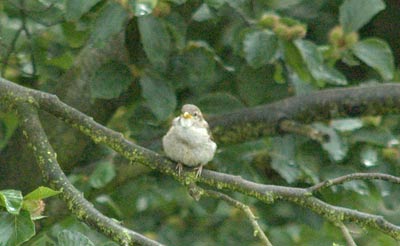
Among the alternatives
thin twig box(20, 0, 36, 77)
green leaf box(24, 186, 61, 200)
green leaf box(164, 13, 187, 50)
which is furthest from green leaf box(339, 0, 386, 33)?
green leaf box(24, 186, 61, 200)

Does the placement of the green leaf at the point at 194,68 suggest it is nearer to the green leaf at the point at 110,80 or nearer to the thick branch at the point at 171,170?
the green leaf at the point at 110,80

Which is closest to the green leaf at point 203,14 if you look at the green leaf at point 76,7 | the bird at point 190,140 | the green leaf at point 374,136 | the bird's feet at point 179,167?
the bird at point 190,140

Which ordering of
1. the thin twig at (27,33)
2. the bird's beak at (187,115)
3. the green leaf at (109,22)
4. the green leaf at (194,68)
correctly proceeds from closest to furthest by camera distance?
the green leaf at (109,22), the bird's beak at (187,115), the green leaf at (194,68), the thin twig at (27,33)

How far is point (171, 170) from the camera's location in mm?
3244

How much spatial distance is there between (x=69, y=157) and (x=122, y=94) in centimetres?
35

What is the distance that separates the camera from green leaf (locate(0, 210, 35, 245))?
2.69 m

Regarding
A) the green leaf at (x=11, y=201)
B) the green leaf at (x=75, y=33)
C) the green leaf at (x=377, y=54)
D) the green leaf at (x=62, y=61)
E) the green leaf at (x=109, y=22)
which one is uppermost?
the green leaf at (x=11, y=201)

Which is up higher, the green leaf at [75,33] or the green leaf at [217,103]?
the green leaf at [75,33]

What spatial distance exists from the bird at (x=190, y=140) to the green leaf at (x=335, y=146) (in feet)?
1.70

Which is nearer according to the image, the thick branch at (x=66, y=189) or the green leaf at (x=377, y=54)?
the thick branch at (x=66, y=189)

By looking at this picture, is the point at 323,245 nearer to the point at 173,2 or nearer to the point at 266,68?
the point at 266,68

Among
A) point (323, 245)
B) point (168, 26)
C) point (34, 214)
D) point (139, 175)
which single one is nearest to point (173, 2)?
point (168, 26)

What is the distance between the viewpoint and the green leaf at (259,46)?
406 cm

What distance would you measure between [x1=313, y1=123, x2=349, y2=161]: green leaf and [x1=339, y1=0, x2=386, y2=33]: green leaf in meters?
0.44
